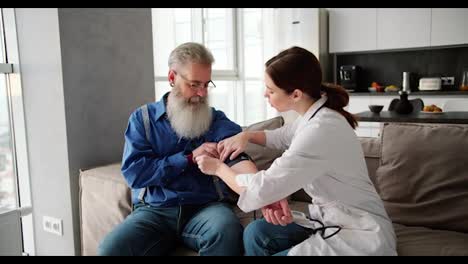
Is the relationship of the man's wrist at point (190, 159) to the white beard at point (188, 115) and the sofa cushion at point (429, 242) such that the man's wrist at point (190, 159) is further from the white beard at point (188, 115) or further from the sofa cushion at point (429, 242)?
the sofa cushion at point (429, 242)

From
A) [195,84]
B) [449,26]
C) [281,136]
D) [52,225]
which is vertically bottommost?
[52,225]

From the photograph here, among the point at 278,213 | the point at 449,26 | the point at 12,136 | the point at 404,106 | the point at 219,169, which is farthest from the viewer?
the point at 449,26

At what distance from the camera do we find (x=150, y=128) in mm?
1698

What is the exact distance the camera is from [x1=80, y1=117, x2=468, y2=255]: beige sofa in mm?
1526

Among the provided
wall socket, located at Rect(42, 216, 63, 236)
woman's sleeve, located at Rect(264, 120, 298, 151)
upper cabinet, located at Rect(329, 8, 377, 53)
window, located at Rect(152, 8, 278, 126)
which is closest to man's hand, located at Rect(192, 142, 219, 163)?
woman's sleeve, located at Rect(264, 120, 298, 151)

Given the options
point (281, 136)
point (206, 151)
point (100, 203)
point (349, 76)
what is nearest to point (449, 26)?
point (349, 76)

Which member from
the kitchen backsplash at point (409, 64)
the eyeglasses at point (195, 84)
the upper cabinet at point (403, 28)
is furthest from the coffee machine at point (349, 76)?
the eyeglasses at point (195, 84)

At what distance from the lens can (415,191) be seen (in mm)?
1644

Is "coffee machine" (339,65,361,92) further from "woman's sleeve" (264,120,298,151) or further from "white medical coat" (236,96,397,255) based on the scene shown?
"white medical coat" (236,96,397,255)

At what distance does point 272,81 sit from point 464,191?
2.98 ft

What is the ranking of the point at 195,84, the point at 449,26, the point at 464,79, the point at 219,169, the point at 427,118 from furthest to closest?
the point at 464,79 → the point at 449,26 → the point at 427,118 → the point at 195,84 → the point at 219,169

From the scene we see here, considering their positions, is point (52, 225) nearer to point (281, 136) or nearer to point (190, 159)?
point (190, 159)

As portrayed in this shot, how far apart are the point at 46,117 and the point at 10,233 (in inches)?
23.3

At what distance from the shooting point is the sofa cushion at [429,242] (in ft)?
4.49
